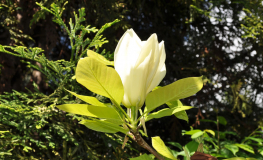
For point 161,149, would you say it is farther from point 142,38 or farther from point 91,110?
point 142,38

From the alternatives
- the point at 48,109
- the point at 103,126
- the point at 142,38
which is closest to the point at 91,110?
the point at 103,126

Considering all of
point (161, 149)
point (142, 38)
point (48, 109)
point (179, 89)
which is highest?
point (142, 38)

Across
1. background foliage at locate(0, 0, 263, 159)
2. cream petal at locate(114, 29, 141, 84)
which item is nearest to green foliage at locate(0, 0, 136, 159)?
background foliage at locate(0, 0, 263, 159)

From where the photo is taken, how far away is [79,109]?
1.14 feet

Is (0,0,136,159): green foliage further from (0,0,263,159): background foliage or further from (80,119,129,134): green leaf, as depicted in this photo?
(80,119,129,134): green leaf

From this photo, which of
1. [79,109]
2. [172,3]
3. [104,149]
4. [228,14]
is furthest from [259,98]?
[79,109]

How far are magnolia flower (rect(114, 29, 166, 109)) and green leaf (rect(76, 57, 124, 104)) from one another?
0.12 feet

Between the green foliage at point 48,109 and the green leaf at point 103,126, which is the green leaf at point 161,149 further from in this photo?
the green foliage at point 48,109

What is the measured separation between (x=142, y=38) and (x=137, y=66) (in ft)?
5.76

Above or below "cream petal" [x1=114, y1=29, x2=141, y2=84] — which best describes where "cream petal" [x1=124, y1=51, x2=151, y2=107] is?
below

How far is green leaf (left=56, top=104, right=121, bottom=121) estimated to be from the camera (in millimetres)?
339

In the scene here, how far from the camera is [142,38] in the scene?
208 cm

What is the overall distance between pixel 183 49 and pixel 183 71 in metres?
0.31

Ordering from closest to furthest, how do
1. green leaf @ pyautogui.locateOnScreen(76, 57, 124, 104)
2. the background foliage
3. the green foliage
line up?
green leaf @ pyautogui.locateOnScreen(76, 57, 124, 104)
the green foliage
the background foliage
